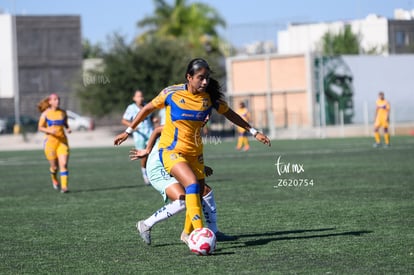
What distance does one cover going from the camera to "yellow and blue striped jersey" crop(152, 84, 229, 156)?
10023 mm

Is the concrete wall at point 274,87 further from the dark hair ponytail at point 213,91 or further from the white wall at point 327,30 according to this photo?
the dark hair ponytail at point 213,91

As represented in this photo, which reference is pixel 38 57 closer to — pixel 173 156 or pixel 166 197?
pixel 166 197

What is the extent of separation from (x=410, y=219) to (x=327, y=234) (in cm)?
175

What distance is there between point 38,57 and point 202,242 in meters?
74.1

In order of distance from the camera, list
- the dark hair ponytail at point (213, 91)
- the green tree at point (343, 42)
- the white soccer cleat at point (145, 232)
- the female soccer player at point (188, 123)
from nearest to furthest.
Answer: the female soccer player at point (188, 123) < the dark hair ponytail at point (213, 91) < the white soccer cleat at point (145, 232) < the green tree at point (343, 42)

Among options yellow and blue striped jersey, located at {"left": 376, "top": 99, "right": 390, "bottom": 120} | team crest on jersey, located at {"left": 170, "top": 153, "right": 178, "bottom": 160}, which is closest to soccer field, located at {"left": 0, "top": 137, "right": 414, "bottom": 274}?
team crest on jersey, located at {"left": 170, "top": 153, "right": 178, "bottom": 160}

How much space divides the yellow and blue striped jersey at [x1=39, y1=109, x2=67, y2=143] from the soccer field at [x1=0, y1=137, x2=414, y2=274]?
4.23 ft

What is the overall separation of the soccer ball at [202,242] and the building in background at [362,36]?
190 ft

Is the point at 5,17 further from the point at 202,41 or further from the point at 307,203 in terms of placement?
the point at 307,203

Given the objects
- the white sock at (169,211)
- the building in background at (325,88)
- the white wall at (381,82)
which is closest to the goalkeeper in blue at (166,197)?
the white sock at (169,211)

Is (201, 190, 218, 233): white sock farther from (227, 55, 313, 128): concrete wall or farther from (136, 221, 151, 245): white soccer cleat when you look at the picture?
(227, 55, 313, 128): concrete wall

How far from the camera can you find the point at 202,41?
82.4 metres

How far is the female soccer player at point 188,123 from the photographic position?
983cm

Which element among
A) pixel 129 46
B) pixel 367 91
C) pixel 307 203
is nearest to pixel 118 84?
pixel 129 46
